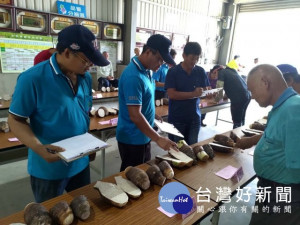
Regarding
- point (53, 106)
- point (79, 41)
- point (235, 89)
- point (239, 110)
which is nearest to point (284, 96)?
point (79, 41)

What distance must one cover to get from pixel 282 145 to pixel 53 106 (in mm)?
1240

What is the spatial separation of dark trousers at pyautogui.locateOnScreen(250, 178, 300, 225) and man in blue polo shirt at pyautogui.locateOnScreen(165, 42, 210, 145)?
1200 mm

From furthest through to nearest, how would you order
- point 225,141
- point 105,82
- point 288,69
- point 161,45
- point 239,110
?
1. point 105,82
2. point 239,110
3. point 288,69
4. point 225,141
5. point 161,45

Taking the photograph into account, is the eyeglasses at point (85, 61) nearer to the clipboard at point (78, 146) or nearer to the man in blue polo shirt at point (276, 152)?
the clipboard at point (78, 146)

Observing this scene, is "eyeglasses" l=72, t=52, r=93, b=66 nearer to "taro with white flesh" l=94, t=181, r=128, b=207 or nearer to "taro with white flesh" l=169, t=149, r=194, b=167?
"taro with white flesh" l=94, t=181, r=128, b=207

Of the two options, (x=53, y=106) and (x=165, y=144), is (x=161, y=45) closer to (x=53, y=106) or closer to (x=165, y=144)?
(x=165, y=144)

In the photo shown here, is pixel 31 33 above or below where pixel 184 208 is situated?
above

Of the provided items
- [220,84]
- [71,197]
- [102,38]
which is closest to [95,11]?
[102,38]

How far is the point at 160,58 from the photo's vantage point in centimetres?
162

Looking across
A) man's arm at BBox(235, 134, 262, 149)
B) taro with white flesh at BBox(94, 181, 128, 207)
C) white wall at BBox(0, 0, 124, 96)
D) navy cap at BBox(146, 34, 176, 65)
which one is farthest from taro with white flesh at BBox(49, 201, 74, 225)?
white wall at BBox(0, 0, 124, 96)

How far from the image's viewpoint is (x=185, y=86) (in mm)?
2404

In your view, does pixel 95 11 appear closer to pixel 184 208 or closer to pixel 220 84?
pixel 220 84

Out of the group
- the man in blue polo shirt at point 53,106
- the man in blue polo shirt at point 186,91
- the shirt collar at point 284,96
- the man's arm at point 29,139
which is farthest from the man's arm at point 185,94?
the man's arm at point 29,139

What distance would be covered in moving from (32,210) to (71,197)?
Answer: 23 centimetres
